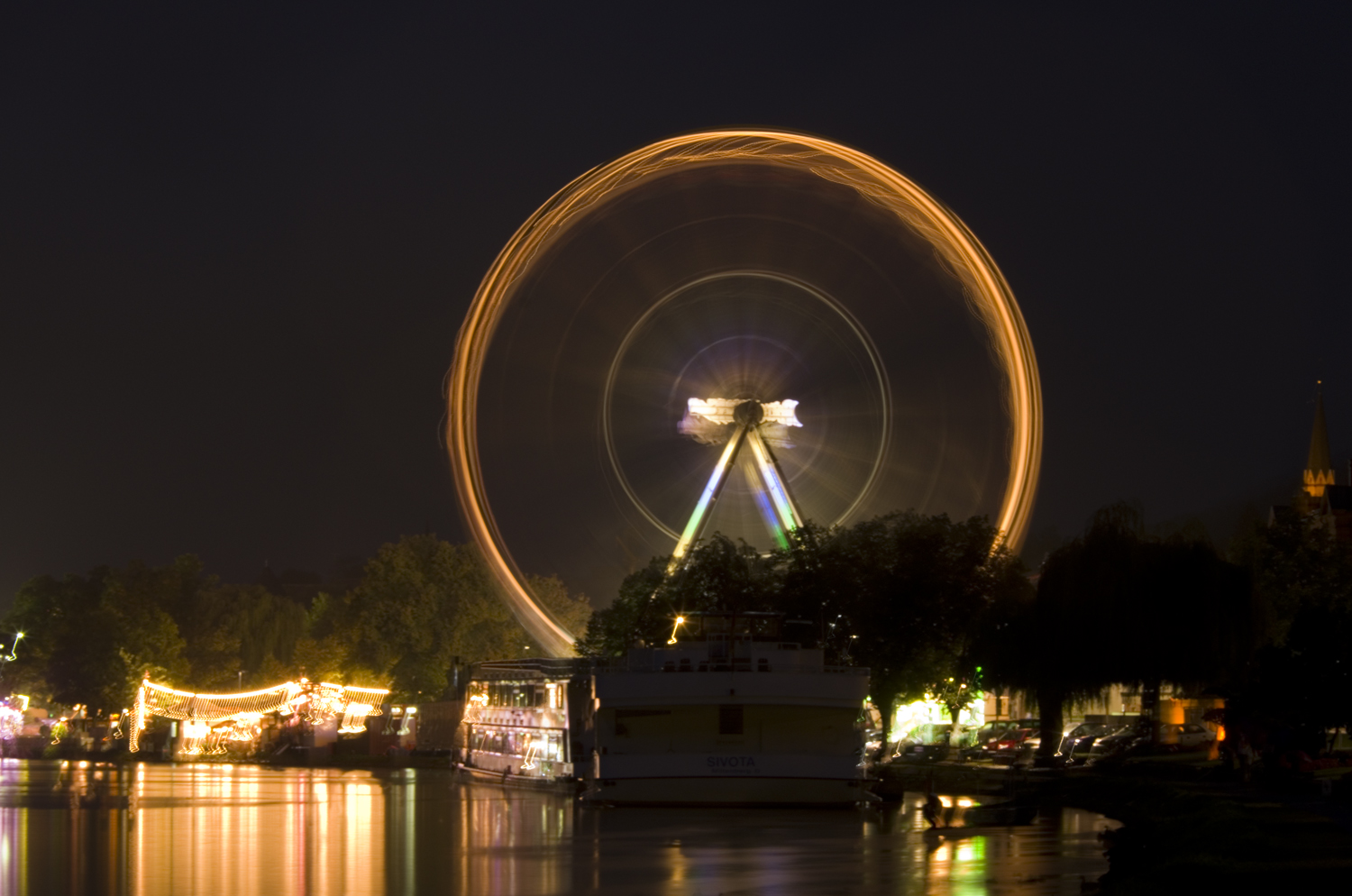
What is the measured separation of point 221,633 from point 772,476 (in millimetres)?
62055

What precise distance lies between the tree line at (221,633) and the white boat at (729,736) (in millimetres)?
54057

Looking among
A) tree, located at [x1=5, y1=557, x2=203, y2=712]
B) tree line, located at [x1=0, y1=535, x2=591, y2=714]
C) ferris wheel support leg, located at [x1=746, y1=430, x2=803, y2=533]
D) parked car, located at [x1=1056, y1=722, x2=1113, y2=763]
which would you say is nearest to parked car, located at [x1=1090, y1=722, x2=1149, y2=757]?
parked car, located at [x1=1056, y1=722, x2=1113, y2=763]

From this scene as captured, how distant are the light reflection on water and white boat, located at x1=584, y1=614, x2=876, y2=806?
2.56 ft

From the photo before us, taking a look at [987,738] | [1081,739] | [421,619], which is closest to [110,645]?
[421,619]

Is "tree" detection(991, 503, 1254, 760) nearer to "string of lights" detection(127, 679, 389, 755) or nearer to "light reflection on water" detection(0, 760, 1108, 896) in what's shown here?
"light reflection on water" detection(0, 760, 1108, 896)

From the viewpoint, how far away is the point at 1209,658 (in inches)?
1725

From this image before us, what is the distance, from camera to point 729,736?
40469 millimetres

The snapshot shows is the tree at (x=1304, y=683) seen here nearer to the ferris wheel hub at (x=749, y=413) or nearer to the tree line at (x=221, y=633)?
the ferris wheel hub at (x=749, y=413)

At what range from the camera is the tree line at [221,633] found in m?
95.8

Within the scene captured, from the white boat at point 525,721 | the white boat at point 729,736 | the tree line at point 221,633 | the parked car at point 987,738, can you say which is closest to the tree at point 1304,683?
the white boat at point 729,736

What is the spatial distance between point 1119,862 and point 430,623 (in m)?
81.5

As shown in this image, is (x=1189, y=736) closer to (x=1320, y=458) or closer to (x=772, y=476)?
(x=772, y=476)

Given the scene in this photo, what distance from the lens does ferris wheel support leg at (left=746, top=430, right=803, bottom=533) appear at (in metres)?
52.7

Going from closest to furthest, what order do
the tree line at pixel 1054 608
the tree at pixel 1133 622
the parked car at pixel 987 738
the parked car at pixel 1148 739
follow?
the tree line at pixel 1054 608, the tree at pixel 1133 622, the parked car at pixel 1148 739, the parked car at pixel 987 738
